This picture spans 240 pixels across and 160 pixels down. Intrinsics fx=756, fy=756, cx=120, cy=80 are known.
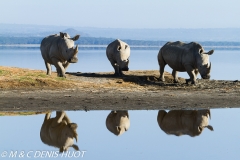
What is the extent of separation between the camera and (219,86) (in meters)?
26.1

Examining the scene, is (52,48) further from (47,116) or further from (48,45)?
(47,116)

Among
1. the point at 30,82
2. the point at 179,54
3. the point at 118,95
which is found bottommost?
the point at 30,82

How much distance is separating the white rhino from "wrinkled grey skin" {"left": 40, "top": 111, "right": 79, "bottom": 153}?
0.86m

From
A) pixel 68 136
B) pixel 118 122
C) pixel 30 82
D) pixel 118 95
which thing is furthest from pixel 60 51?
pixel 68 136

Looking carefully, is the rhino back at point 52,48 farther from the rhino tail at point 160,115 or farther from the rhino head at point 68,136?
the rhino head at point 68,136

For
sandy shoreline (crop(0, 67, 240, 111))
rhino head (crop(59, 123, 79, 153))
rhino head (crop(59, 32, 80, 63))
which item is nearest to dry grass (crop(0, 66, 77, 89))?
sandy shoreline (crop(0, 67, 240, 111))

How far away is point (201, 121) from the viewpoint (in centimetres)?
1759

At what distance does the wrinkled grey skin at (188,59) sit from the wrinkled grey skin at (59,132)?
29.3 feet

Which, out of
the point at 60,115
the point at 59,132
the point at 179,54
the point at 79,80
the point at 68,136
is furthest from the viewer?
the point at 179,54

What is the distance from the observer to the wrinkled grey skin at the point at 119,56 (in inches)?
1136

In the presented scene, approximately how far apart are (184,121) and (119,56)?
11702mm

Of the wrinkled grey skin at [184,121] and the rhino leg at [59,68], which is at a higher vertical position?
the wrinkled grey skin at [184,121]

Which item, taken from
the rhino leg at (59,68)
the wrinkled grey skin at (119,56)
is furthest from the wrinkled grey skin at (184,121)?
the wrinkled grey skin at (119,56)

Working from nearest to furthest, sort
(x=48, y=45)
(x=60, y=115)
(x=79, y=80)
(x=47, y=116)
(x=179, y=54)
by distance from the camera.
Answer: (x=47, y=116) → (x=60, y=115) → (x=79, y=80) → (x=179, y=54) → (x=48, y=45)
